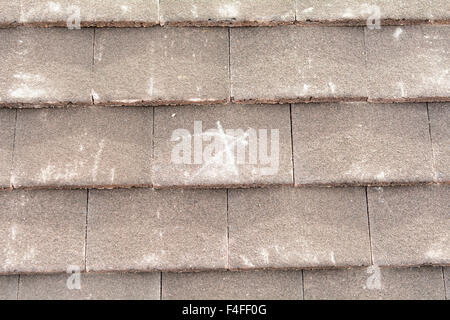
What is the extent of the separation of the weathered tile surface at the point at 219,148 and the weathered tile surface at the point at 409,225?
0.55 metres

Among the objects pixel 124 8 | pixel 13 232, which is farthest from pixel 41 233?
pixel 124 8

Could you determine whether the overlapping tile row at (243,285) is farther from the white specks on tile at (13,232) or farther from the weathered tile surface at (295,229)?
the white specks on tile at (13,232)

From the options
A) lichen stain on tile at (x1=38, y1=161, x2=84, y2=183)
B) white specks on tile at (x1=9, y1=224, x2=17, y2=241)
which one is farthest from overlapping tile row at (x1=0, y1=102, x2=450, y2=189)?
white specks on tile at (x1=9, y1=224, x2=17, y2=241)

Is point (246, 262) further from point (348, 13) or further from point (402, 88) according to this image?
point (348, 13)

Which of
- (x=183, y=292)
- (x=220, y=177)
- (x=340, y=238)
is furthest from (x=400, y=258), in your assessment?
(x=183, y=292)

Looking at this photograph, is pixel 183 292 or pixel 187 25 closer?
pixel 187 25

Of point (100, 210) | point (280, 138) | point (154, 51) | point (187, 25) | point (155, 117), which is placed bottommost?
point (100, 210)

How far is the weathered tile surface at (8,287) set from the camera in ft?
6.20

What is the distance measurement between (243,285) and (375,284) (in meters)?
0.74

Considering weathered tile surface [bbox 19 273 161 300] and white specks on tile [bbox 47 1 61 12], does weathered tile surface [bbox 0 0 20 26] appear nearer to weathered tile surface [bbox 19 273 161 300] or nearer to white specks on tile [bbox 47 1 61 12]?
white specks on tile [bbox 47 1 61 12]

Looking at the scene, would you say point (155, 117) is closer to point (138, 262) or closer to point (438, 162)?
point (138, 262)

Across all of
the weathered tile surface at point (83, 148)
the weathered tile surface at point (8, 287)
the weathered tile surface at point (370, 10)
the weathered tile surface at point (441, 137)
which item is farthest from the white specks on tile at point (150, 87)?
the weathered tile surface at point (441, 137)

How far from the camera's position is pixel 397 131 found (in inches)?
72.7

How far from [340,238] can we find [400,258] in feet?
1.15
